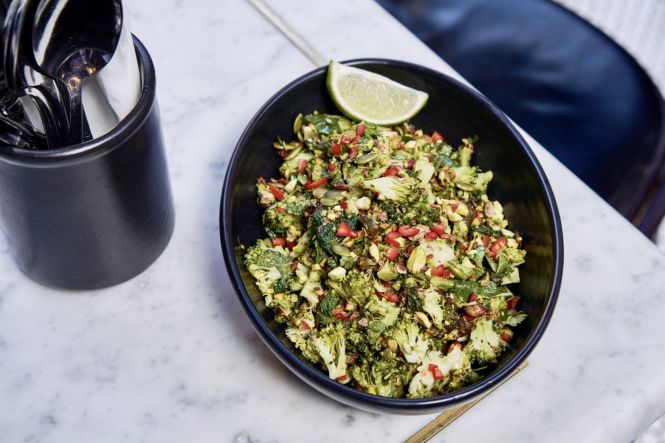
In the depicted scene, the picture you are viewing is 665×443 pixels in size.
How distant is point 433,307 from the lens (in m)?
1.10

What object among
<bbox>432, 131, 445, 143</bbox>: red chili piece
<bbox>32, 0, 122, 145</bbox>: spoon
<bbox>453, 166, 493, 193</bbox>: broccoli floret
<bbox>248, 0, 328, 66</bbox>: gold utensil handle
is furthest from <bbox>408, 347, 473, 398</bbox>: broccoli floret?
<bbox>248, 0, 328, 66</bbox>: gold utensil handle

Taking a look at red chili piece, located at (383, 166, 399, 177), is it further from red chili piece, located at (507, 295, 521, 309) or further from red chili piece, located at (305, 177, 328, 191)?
red chili piece, located at (507, 295, 521, 309)

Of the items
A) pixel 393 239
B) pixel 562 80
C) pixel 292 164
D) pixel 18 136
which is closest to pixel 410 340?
pixel 393 239

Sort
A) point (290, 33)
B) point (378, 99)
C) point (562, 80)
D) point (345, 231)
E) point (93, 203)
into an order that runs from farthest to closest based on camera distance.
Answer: point (562, 80) < point (290, 33) < point (378, 99) < point (345, 231) < point (93, 203)

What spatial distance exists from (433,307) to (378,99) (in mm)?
443

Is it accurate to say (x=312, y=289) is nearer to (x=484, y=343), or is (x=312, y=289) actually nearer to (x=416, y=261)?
(x=416, y=261)

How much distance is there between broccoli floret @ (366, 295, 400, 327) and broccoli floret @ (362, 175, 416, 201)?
6.8 inches

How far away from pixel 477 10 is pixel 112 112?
4.59ft

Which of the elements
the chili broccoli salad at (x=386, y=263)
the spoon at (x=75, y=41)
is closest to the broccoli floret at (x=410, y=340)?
the chili broccoli salad at (x=386, y=263)

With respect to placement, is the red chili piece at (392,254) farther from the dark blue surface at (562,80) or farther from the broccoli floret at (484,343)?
the dark blue surface at (562,80)

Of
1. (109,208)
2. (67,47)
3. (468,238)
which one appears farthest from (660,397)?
(67,47)

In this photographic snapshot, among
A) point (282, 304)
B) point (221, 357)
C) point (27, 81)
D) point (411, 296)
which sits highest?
point (27, 81)

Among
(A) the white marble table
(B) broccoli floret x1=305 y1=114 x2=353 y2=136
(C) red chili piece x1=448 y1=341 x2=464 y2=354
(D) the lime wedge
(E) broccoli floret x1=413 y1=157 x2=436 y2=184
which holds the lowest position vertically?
(A) the white marble table

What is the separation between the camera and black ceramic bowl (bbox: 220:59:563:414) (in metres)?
1.02
